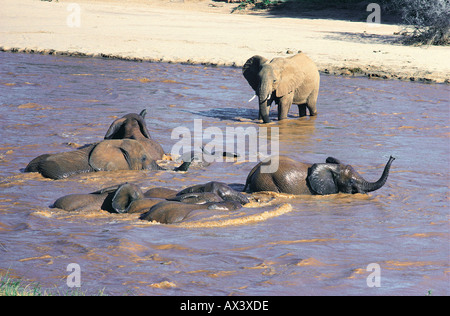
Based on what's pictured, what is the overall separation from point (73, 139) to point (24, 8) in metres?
22.9

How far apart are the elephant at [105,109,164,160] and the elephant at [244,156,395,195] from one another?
1957 mm

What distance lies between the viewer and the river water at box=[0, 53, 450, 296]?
16.9 ft

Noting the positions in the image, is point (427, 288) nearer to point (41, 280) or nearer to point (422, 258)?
point (422, 258)

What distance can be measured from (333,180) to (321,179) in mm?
164

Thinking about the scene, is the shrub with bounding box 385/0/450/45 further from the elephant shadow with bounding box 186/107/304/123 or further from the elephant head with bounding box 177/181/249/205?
the elephant head with bounding box 177/181/249/205

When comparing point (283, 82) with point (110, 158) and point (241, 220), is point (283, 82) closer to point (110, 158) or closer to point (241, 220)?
point (110, 158)

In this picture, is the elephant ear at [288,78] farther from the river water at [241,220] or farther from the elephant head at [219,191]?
the elephant head at [219,191]

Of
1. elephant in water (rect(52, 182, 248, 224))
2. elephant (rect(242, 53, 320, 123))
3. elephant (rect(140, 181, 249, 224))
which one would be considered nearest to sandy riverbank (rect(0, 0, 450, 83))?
elephant (rect(242, 53, 320, 123))

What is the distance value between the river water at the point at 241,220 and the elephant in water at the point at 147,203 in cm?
14

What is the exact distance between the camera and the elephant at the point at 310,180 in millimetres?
7816
